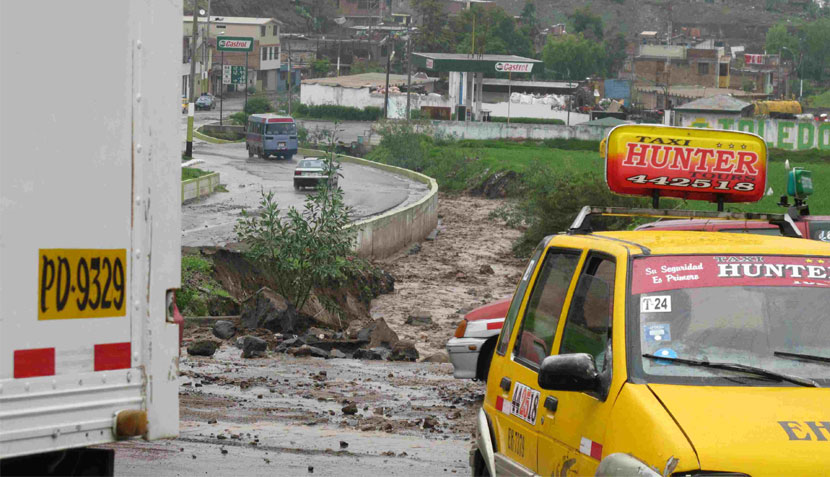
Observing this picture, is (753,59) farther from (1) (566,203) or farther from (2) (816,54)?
(1) (566,203)

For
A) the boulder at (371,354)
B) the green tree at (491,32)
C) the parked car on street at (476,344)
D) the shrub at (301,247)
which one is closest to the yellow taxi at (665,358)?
the parked car on street at (476,344)

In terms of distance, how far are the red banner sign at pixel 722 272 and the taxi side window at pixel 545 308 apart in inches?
24.1

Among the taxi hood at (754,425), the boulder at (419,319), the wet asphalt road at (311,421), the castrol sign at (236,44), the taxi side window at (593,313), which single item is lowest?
the boulder at (419,319)

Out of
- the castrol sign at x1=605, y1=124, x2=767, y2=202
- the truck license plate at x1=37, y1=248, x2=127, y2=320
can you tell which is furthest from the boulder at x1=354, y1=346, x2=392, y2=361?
the truck license plate at x1=37, y1=248, x2=127, y2=320

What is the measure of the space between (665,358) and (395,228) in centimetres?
2975

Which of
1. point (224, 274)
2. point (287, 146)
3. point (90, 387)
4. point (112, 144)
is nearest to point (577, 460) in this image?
point (90, 387)

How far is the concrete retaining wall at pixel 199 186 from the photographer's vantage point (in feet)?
134

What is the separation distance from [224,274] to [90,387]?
18.5 meters

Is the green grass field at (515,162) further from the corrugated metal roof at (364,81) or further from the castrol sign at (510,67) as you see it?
the corrugated metal roof at (364,81)

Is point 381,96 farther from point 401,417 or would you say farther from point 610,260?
point 610,260

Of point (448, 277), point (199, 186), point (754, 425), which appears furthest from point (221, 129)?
point (754, 425)

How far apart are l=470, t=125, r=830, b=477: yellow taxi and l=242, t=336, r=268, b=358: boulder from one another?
33.1ft

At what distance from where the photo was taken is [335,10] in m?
177

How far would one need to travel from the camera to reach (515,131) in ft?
270
